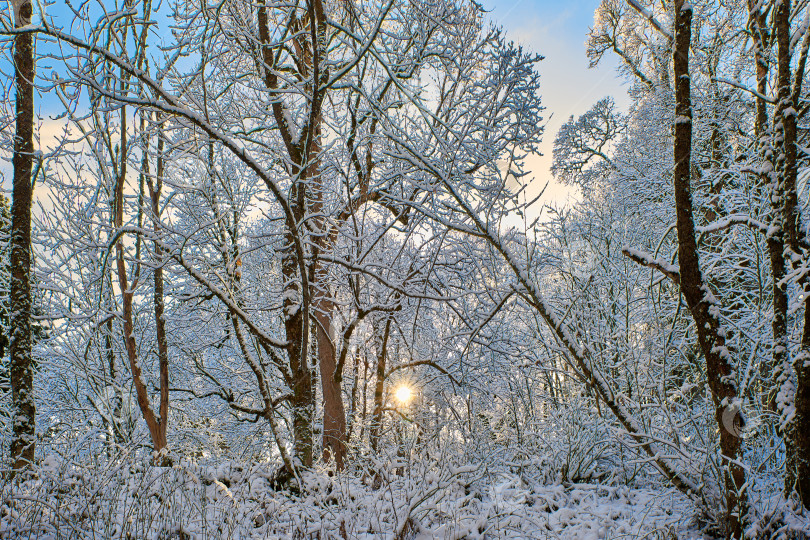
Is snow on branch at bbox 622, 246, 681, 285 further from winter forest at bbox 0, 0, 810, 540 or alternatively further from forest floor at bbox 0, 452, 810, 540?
forest floor at bbox 0, 452, 810, 540

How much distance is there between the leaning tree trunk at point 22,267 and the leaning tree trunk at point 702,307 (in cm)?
617

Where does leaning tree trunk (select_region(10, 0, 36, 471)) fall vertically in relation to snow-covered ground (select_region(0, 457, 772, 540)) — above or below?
above

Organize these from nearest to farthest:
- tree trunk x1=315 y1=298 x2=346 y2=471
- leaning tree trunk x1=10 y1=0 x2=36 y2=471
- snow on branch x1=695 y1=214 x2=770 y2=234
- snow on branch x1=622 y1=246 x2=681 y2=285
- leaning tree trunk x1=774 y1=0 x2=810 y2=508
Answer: leaning tree trunk x1=774 y1=0 x2=810 y2=508, snow on branch x1=695 y1=214 x2=770 y2=234, snow on branch x1=622 y1=246 x2=681 y2=285, leaning tree trunk x1=10 y1=0 x2=36 y2=471, tree trunk x1=315 y1=298 x2=346 y2=471

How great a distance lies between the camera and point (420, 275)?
5.29 metres

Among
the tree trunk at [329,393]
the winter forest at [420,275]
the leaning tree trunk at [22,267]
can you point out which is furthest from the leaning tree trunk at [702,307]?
the leaning tree trunk at [22,267]

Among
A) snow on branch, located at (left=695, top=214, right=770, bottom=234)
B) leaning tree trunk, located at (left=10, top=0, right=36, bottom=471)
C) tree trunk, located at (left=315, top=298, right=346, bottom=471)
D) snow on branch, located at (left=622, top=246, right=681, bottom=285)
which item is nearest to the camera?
snow on branch, located at (left=695, top=214, right=770, bottom=234)

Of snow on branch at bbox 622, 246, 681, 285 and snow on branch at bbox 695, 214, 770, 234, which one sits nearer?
snow on branch at bbox 695, 214, 770, 234

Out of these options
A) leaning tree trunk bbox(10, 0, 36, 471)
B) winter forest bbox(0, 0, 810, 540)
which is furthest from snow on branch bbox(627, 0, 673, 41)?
leaning tree trunk bbox(10, 0, 36, 471)

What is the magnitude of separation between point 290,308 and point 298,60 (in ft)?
10.9

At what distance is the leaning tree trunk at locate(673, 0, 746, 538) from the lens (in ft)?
9.37

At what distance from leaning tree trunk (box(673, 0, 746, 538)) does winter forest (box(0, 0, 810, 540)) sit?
0.02m

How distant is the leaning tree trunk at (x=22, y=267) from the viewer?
14.5ft

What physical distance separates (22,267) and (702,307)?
22.3 ft

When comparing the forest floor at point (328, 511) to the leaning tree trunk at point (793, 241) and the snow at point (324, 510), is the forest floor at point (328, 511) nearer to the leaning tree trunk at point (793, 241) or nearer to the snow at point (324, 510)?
the snow at point (324, 510)
